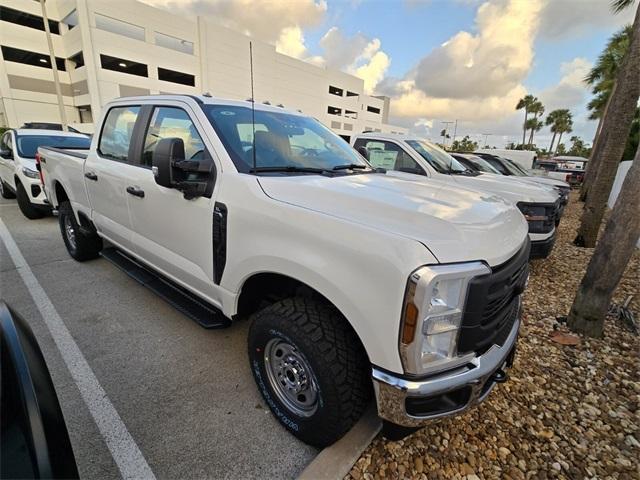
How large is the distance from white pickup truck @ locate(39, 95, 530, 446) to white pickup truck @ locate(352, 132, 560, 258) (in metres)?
2.26

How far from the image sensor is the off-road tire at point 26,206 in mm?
6455

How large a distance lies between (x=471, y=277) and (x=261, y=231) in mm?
1129

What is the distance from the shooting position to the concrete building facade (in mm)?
28438

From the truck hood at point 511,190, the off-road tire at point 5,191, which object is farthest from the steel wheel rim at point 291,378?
the off-road tire at point 5,191

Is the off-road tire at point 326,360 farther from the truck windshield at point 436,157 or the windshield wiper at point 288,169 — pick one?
the truck windshield at point 436,157

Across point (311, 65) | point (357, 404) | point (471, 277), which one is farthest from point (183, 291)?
point (311, 65)

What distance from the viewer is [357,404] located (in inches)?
70.3

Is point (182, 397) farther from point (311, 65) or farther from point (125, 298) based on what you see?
point (311, 65)

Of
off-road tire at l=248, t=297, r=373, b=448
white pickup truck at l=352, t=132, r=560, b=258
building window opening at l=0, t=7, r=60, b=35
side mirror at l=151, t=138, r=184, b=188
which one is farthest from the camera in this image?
building window opening at l=0, t=7, r=60, b=35

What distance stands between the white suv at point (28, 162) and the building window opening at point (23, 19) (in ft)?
107

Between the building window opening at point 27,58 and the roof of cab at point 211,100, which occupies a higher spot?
the building window opening at point 27,58

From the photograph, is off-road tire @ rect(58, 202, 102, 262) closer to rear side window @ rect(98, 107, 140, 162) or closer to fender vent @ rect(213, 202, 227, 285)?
rear side window @ rect(98, 107, 140, 162)

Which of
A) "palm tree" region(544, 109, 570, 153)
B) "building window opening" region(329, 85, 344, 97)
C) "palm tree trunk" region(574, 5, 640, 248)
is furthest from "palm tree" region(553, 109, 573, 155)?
"palm tree trunk" region(574, 5, 640, 248)

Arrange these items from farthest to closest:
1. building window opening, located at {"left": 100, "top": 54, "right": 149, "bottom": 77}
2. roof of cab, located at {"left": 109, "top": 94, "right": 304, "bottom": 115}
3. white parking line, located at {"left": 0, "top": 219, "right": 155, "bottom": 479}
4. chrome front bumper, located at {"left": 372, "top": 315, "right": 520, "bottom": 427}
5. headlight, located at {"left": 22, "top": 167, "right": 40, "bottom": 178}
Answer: building window opening, located at {"left": 100, "top": 54, "right": 149, "bottom": 77}
headlight, located at {"left": 22, "top": 167, "right": 40, "bottom": 178}
roof of cab, located at {"left": 109, "top": 94, "right": 304, "bottom": 115}
white parking line, located at {"left": 0, "top": 219, "right": 155, "bottom": 479}
chrome front bumper, located at {"left": 372, "top": 315, "right": 520, "bottom": 427}
